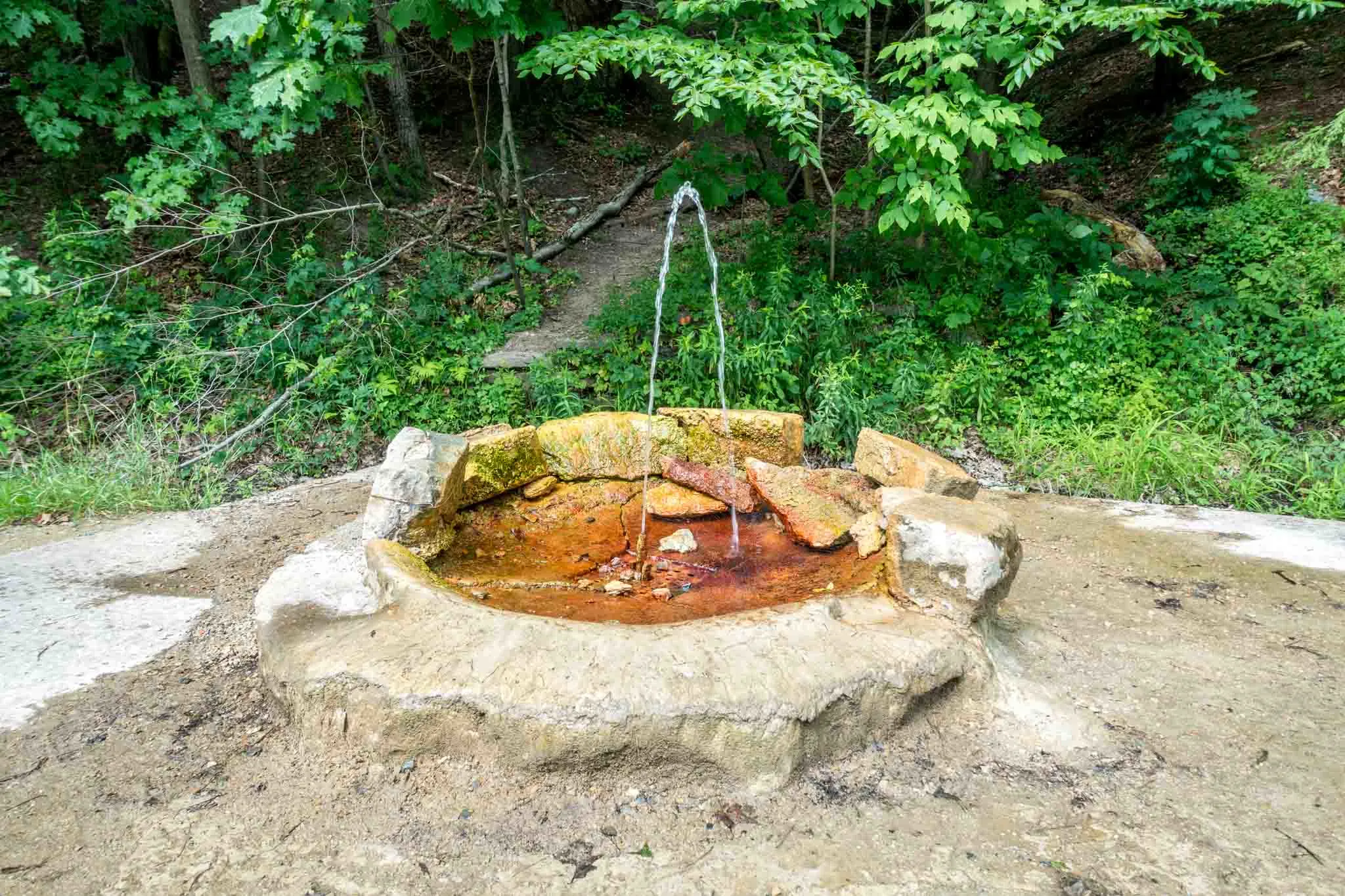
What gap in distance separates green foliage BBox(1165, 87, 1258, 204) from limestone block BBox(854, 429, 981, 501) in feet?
15.8

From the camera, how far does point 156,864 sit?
6.42 ft

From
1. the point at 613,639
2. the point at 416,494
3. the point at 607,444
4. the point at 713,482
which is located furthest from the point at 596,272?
the point at 613,639

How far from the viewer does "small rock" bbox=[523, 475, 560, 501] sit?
3727mm

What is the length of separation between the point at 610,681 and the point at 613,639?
0.15 metres

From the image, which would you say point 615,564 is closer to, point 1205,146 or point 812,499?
point 812,499

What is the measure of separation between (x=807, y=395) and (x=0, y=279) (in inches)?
185

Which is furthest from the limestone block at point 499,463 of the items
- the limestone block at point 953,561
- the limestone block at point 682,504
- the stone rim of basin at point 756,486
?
the limestone block at point 953,561

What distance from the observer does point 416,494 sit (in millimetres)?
3014

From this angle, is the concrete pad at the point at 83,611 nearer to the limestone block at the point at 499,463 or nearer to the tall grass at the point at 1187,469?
the limestone block at the point at 499,463

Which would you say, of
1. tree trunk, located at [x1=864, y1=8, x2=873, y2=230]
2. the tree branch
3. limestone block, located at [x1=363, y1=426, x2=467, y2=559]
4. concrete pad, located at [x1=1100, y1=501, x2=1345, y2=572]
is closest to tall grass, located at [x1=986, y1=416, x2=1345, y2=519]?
concrete pad, located at [x1=1100, y1=501, x2=1345, y2=572]

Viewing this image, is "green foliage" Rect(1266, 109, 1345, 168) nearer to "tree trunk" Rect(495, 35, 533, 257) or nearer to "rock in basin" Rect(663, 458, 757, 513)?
"rock in basin" Rect(663, 458, 757, 513)

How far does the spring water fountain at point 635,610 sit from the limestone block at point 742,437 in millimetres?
61

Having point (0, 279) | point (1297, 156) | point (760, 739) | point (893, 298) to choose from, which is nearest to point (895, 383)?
point (893, 298)

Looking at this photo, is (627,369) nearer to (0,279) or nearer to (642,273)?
(642,273)
